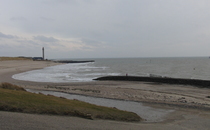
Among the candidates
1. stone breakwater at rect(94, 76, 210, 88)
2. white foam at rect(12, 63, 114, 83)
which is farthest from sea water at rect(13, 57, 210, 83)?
stone breakwater at rect(94, 76, 210, 88)

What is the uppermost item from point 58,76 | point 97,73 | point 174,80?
point 174,80

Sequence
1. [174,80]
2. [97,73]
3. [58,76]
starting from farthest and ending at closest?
1. [97,73]
2. [58,76]
3. [174,80]

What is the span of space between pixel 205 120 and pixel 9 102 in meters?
10.5

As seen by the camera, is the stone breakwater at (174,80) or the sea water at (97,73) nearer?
the stone breakwater at (174,80)

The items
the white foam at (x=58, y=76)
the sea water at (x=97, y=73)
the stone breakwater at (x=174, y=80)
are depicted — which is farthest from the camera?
the sea water at (x=97, y=73)

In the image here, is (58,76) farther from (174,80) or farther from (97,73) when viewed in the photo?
(174,80)

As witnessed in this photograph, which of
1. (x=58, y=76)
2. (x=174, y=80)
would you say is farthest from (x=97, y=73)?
(x=174, y=80)

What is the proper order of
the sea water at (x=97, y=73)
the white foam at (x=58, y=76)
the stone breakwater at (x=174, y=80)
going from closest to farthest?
the stone breakwater at (x=174, y=80)
the white foam at (x=58, y=76)
the sea water at (x=97, y=73)

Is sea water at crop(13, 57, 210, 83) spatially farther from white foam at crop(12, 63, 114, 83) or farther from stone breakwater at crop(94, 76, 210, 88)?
stone breakwater at crop(94, 76, 210, 88)

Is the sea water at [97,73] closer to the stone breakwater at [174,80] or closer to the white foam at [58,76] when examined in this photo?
the white foam at [58,76]

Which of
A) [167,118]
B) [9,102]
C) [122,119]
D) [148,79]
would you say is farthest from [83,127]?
[148,79]

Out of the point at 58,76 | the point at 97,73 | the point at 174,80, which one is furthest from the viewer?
the point at 97,73

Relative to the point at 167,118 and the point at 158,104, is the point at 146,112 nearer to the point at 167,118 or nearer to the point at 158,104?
the point at 167,118

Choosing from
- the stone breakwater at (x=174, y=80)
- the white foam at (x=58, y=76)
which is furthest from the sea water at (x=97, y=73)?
the stone breakwater at (x=174, y=80)
